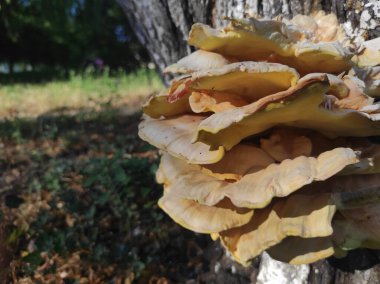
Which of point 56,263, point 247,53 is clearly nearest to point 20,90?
point 56,263

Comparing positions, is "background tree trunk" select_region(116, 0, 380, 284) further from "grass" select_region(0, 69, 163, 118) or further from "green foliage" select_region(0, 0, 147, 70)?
A: "green foliage" select_region(0, 0, 147, 70)

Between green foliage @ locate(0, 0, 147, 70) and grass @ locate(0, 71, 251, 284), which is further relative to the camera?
green foliage @ locate(0, 0, 147, 70)

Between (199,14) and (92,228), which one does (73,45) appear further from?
(199,14)

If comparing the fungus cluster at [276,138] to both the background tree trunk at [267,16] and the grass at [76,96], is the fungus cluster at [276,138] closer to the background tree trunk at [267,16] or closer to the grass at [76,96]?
the background tree trunk at [267,16]

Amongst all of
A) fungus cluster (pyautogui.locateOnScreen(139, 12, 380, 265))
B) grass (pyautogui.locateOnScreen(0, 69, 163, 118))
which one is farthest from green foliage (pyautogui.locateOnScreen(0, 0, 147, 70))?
fungus cluster (pyautogui.locateOnScreen(139, 12, 380, 265))

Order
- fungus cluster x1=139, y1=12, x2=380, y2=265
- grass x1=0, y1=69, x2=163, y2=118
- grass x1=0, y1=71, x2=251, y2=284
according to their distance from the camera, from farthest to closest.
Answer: grass x1=0, y1=69, x2=163, y2=118 → grass x1=0, y1=71, x2=251, y2=284 → fungus cluster x1=139, y1=12, x2=380, y2=265

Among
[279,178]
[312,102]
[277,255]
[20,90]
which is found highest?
[312,102]

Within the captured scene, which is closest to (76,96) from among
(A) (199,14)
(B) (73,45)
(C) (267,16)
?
(A) (199,14)

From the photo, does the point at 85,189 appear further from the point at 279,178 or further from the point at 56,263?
the point at 279,178
